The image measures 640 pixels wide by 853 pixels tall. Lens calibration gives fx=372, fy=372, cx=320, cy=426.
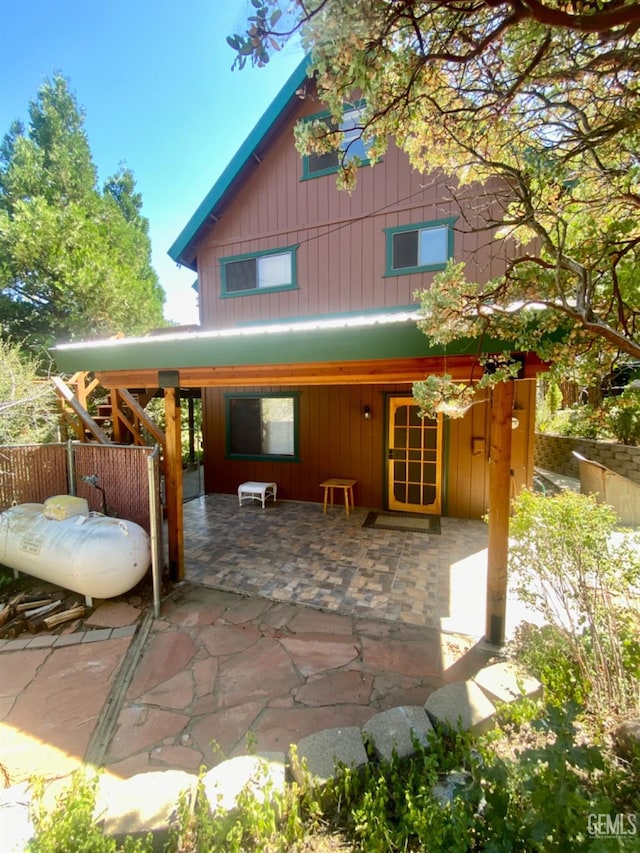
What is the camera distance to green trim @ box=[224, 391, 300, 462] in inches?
291

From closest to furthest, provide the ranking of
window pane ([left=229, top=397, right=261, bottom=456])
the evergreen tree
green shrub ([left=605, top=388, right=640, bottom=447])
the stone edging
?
the stone edging, green shrub ([left=605, top=388, right=640, bottom=447]), window pane ([left=229, top=397, right=261, bottom=456]), the evergreen tree

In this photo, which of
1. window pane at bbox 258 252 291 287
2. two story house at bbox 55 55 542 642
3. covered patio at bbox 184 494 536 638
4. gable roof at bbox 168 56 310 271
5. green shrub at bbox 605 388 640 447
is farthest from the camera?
green shrub at bbox 605 388 640 447

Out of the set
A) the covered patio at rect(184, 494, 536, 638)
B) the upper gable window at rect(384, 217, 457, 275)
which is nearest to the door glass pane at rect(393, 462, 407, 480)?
the covered patio at rect(184, 494, 536, 638)

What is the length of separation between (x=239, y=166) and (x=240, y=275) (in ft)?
6.18

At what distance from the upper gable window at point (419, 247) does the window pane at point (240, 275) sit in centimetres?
273

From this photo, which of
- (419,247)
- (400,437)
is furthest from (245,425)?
(419,247)

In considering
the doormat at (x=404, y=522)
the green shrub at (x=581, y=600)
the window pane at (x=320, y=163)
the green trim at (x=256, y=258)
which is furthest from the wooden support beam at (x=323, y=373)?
the window pane at (x=320, y=163)

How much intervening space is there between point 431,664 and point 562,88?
14.1 ft

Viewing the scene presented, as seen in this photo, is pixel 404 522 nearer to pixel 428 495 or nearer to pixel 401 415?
pixel 428 495

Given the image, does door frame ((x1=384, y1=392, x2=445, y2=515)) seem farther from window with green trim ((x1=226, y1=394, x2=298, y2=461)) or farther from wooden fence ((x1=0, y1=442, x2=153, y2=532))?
wooden fence ((x1=0, y1=442, x2=153, y2=532))

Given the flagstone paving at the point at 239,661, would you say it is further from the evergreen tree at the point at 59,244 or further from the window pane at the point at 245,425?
the evergreen tree at the point at 59,244

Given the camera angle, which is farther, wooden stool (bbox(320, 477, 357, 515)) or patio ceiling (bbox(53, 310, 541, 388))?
wooden stool (bbox(320, 477, 357, 515))

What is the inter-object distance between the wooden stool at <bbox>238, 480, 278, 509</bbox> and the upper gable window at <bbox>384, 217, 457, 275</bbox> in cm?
455

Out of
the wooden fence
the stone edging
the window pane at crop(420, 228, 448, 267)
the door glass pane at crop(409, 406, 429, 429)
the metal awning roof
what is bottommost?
the stone edging
